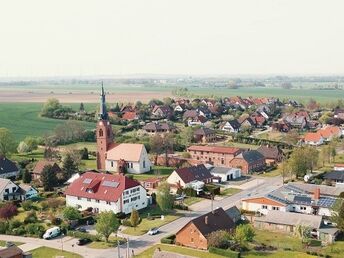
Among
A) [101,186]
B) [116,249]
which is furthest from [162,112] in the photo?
[116,249]

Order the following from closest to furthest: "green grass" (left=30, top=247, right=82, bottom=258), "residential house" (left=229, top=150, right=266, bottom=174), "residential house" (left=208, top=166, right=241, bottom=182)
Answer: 1. "green grass" (left=30, top=247, right=82, bottom=258)
2. "residential house" (left=208, top=166, right=241, bottom=182)
3. "residential house" (left=229, top=150, right=266, bottom=174)

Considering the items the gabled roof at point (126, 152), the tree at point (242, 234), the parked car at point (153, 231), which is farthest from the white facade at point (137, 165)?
the tree at point (242, 234)

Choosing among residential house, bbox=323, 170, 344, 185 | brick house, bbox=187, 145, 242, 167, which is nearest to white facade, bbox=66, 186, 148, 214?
brick house, bbox=187, 145, 242, 167

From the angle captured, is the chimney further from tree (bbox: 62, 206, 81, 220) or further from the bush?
tree (bbox: 62, 206, 81, 220)

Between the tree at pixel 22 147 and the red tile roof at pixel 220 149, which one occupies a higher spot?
the red tile roof at pixel 220 149

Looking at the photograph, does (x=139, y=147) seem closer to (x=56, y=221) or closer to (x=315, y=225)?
(x=56, y=221)

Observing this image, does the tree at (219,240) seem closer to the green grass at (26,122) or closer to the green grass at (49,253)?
the green grass at (49,253)
